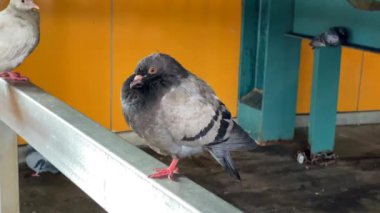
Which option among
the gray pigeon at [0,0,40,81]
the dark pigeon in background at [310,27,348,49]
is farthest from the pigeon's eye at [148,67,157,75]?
the dark pigeon in background at [310,27,348,49]

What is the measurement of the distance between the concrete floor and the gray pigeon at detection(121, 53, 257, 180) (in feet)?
5.71

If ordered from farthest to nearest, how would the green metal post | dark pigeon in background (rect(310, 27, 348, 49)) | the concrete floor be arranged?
the green metal post
dark pigeon in background (rect(310, 27, 348, 49))
the concrete floor

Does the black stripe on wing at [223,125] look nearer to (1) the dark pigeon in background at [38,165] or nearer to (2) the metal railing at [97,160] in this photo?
(2) the metal railing at [97,160]

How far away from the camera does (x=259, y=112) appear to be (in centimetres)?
457

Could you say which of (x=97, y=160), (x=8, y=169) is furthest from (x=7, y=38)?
(x=97, y=160)

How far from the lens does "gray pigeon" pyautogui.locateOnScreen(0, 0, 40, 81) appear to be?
204cm

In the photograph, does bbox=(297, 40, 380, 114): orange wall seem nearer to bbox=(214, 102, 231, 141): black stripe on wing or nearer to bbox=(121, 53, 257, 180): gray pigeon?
bbox=(214, 102, 231, 141): black stripe on wing

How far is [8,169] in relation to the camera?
144 centimetres

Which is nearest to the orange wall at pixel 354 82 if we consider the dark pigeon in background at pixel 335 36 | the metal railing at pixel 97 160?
the dark pigeon in background at pixel 335 36

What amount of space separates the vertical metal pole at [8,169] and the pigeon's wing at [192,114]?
0.42m

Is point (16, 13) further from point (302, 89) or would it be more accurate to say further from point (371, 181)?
point (302, 89)

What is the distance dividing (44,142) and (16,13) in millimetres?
1231

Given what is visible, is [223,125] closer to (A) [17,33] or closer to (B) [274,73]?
(A) [17,33]

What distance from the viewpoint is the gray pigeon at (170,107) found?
57.1 inches
